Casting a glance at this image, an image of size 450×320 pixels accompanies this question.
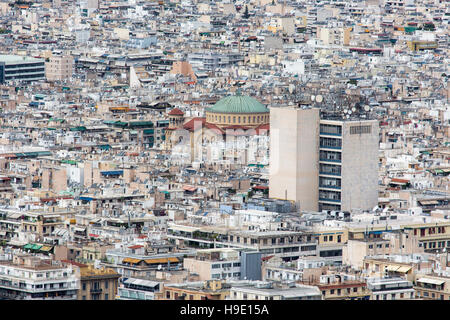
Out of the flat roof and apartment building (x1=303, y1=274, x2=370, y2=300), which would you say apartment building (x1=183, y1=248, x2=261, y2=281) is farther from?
the flat roof

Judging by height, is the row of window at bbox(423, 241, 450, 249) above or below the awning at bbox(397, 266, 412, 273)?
below

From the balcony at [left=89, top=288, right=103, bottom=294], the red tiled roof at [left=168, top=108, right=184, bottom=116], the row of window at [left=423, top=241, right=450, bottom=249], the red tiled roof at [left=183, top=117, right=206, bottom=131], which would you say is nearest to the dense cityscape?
the row of window at [left=423, top=241, right=450, bottom=249]

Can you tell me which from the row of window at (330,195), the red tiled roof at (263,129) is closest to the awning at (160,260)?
the row of window at (330,195)

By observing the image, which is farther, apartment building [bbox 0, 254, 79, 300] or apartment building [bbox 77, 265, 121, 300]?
apartment building [bbox 77, 265, 121, 300]

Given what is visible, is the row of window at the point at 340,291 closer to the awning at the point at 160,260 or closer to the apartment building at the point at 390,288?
the apartment building at the point at 390,288

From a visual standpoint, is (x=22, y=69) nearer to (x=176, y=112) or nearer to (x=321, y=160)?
(x=176, y=112)

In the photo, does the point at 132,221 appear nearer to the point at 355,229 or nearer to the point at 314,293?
the point at 355,229

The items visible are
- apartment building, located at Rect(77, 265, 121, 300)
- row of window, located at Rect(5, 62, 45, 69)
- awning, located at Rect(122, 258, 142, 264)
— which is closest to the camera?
apartment building, located at Rect(77, 265, 121, 300)

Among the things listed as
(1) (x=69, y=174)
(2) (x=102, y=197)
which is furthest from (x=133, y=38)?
(2) (x=102, y=197)
